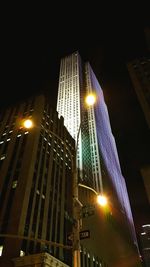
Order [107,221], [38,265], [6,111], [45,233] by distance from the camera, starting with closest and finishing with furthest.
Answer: [38,265] → [45,233] → [6,111] → [107,221]

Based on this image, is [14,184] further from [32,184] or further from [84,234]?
[84,234]

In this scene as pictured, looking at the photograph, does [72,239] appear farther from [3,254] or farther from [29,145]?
[29,145]

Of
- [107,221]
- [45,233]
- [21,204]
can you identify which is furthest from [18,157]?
[107,221]

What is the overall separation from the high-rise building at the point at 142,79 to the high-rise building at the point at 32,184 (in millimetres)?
19319

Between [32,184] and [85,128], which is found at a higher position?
[85,128]

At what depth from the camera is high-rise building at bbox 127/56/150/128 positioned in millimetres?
51900

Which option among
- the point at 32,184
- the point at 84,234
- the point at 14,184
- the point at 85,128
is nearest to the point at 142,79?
the point at 32,184

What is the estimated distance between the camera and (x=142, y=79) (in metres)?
57.5

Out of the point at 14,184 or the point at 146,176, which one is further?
the point at 146,176

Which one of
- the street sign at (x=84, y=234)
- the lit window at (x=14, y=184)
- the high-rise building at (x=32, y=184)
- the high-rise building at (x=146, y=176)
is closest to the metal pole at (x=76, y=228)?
the street sign at (x=84, y=234)

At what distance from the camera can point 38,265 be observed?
1384 inches

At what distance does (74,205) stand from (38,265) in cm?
2924

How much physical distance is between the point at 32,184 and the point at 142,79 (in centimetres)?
3464

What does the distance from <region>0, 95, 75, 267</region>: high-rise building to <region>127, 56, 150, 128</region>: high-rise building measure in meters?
19.3
